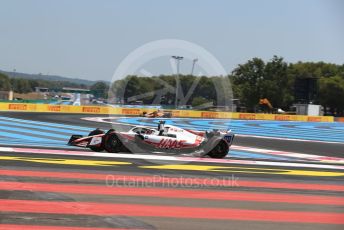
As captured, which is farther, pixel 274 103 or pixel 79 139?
pixel 274 103

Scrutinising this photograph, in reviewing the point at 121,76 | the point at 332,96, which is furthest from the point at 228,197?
the point at 332,96

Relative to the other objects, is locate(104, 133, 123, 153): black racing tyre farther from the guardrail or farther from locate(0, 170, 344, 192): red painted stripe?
the guardrail

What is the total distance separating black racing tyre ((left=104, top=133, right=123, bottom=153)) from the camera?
1573 cm

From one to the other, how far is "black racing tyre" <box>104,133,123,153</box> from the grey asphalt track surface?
2.55 m

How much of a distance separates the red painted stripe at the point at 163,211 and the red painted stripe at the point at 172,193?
0.97m

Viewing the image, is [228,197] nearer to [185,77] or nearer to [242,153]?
[185,77]

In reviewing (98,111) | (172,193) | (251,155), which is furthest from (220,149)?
(98,111)

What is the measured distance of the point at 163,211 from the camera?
6.90 m

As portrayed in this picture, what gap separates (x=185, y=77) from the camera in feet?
40.8

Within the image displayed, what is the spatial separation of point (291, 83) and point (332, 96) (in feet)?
30.8

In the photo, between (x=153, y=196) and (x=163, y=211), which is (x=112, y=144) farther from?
(x=163, y=211)

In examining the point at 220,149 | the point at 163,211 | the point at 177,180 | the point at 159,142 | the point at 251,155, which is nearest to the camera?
the point at 163,211

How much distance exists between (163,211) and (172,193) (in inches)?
60.9

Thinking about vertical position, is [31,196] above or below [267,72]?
below
